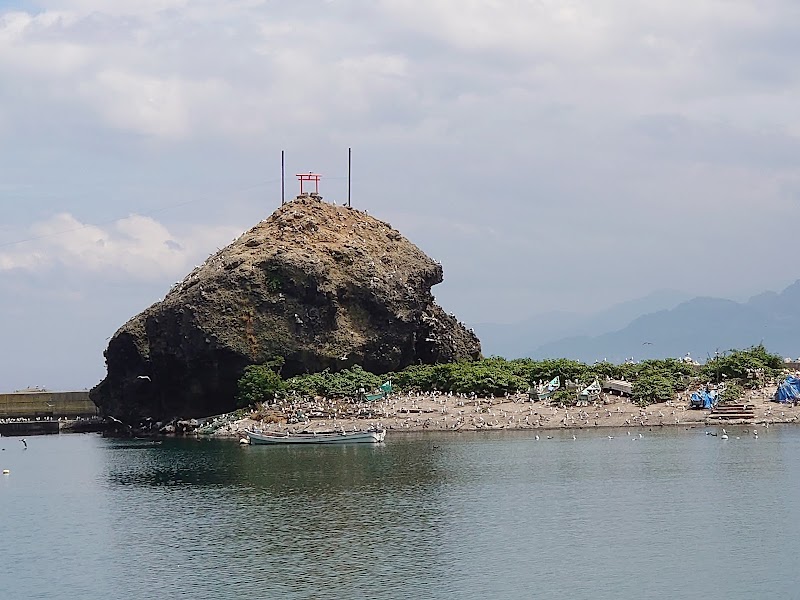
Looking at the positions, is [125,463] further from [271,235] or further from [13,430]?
[13,430]

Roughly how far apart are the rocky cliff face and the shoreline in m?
5.87

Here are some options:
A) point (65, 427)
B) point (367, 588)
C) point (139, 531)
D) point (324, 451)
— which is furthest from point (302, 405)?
point (367, 588)

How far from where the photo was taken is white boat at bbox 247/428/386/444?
90625 millimetres

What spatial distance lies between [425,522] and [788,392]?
5068 cm

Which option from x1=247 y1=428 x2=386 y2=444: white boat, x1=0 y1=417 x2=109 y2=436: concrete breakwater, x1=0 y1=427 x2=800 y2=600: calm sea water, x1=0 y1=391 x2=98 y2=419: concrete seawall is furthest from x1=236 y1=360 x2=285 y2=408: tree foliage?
x1=0 y1=391 x2=98 y2=419: concrete seawall

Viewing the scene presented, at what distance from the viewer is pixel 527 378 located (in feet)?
346

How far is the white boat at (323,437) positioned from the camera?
90625 mm

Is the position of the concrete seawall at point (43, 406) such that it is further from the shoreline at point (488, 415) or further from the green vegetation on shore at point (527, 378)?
the shoreline at point (488, 415)

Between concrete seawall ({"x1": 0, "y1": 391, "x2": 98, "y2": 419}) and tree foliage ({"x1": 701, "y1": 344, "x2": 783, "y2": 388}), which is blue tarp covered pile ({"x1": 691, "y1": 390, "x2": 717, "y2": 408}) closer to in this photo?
tree foliage ({"x1": 701, "y1": 344, "x2": 783, "y2": 388})

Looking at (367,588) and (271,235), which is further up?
(271,235)

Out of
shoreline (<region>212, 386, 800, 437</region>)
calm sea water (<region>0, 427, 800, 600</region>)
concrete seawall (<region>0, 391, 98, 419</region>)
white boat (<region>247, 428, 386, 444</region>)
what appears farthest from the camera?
concrete seawall (<region>0, 391, 98, 419</region>)

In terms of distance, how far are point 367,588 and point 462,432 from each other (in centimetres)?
5119

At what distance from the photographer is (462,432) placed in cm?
Answer: 9431

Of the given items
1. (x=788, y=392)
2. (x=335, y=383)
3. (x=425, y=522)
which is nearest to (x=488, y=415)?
(x=335, y=383)
